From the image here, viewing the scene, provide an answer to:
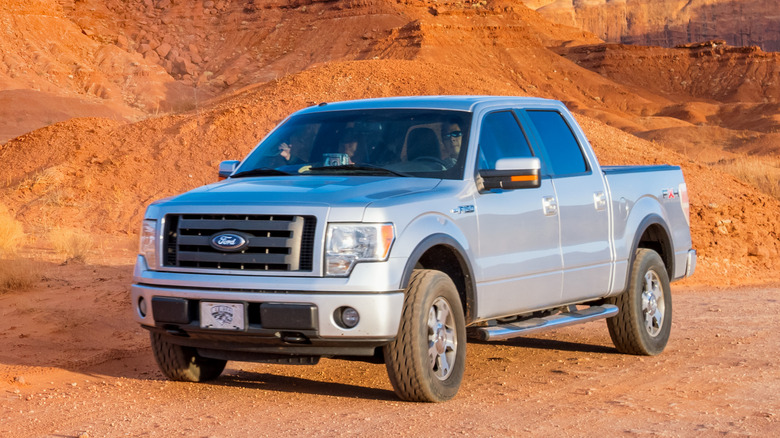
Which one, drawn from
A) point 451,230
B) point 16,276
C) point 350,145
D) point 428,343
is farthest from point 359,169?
point 16,276

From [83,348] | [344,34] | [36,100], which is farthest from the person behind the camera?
[344,34]

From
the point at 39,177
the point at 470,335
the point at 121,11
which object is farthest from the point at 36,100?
Result: the point at 470,335

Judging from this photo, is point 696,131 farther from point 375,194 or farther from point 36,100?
point 375,194

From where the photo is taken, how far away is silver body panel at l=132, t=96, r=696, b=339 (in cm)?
616

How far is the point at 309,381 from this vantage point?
7.62m

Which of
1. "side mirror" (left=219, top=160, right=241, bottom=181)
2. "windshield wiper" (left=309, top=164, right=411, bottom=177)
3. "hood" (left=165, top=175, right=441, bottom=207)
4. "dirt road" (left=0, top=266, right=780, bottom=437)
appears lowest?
"dirt road" (left=0, top=266, right=780, bottom=437)

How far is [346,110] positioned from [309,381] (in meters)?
2.01

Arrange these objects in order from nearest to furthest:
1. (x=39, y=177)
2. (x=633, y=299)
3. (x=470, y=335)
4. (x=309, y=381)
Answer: (x=470, y=335), (x=309, y=381), (x=633, y=299), (x=39, y=177)

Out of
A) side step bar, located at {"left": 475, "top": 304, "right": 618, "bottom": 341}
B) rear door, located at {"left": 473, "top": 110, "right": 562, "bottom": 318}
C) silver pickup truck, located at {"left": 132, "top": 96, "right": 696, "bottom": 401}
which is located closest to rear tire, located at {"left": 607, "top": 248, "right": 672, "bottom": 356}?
silver pickup truck, located at {"left": 132, "top": 96, "right": 696, "bottom": 401}

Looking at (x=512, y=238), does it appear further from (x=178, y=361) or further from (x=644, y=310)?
(x=178, y=361)

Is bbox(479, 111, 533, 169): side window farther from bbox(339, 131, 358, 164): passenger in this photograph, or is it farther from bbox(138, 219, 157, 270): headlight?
bbox(138, 219, 157, 270): headlight

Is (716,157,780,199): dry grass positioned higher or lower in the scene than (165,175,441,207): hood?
lower

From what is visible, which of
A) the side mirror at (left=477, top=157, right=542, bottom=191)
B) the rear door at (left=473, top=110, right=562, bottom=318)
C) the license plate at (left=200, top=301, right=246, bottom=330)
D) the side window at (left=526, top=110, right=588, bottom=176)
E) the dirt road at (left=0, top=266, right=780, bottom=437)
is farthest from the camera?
the side window at (left=526, top=110, right=588, bottom=176)

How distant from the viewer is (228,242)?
6387 mm
